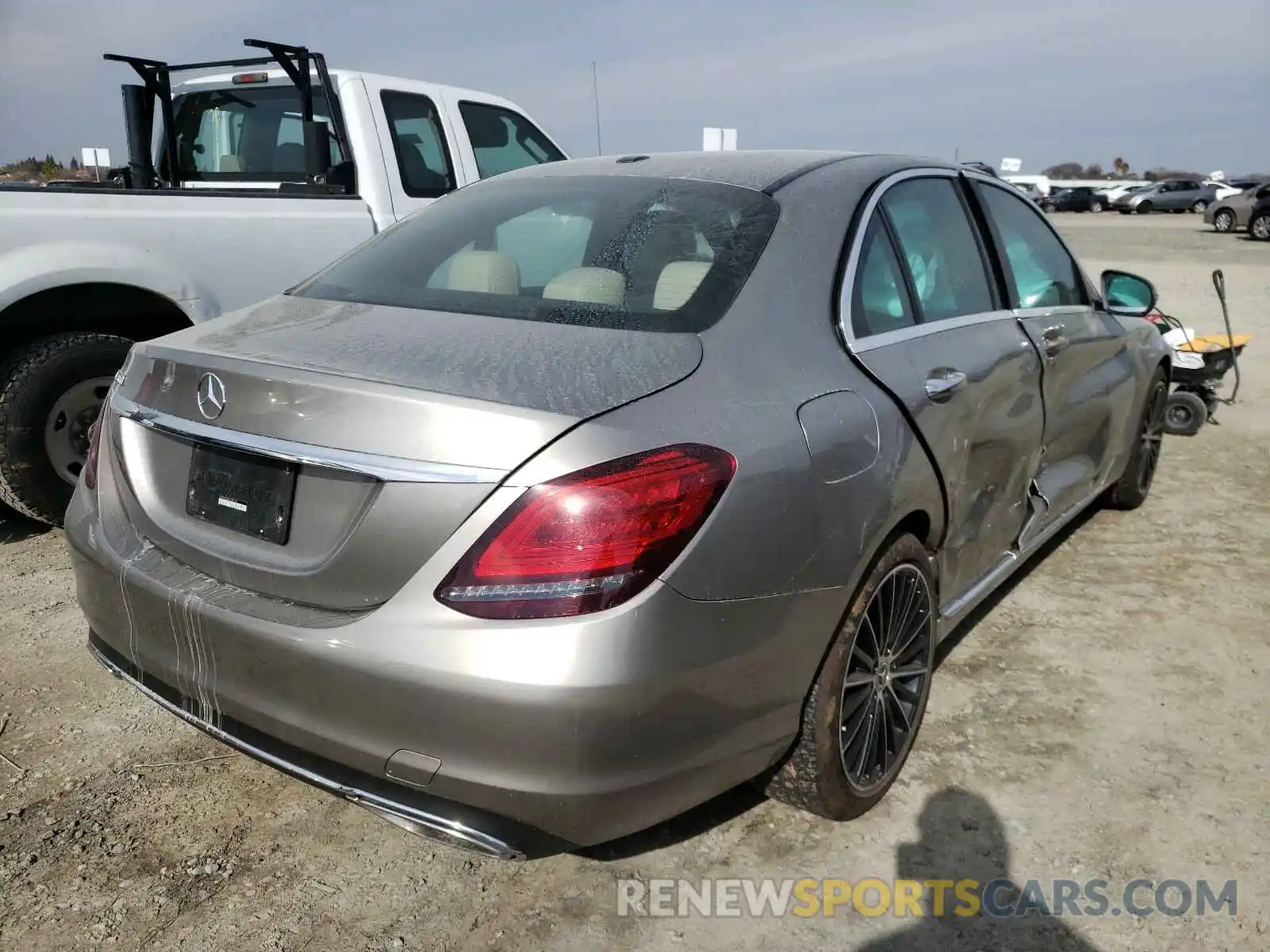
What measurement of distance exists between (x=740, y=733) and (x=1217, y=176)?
68.2m

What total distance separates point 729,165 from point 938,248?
2.35 ft

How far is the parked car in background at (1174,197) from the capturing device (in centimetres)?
4462

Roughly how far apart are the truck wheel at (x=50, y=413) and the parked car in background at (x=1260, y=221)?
98.3 feet

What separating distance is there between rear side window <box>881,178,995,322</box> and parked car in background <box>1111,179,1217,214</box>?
48.1 meters

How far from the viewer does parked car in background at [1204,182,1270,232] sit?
2839 centimetres

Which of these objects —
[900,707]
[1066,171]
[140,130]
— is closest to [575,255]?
[900,707]

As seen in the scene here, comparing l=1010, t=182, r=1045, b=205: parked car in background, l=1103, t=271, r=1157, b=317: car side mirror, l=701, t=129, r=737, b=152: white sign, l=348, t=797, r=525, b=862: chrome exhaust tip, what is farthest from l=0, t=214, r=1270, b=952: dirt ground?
l=1010, t=182, r=1045, b=205: parked car in background

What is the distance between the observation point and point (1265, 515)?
5.21m

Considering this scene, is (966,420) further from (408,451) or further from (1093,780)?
(408,451)

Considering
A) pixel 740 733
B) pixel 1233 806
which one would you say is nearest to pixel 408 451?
pixel 740 733

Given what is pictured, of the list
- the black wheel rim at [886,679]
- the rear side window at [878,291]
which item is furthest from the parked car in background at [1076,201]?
the black wheel rim at [886,679]

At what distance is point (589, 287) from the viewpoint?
2.49 meters

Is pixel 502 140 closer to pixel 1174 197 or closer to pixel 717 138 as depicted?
pixel 717 138

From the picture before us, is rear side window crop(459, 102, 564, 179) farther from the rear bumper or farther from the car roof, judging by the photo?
the rear bumper
